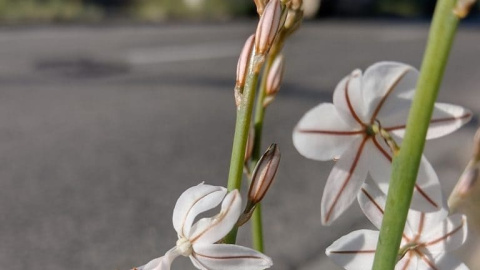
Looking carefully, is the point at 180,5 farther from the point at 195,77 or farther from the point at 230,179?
the point at 230,179

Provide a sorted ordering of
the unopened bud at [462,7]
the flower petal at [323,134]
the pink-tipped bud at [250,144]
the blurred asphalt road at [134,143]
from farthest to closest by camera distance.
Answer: the blurred asphalt road at [134,143], the pink-tipped bud at [250,144], the flower petal at [323,134], the unopened bud at [462,7]

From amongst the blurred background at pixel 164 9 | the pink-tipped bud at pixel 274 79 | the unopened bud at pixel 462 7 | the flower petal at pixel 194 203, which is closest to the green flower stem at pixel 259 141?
the pink-tipped bud at pixel 274 79

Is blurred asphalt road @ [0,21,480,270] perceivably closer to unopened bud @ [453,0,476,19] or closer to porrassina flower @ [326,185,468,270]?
→ porrassina flower @ [326,185,468,270]

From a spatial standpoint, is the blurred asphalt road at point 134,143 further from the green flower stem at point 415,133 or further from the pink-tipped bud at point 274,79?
the green flower stem at point 415,133

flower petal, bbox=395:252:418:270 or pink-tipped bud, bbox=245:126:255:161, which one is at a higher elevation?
pink-tipped bud, bbox=245:126:255:161

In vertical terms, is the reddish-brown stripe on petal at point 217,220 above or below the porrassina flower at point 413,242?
above

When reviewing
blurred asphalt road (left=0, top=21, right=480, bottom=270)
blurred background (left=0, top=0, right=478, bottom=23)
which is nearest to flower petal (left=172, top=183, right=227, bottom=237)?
blurred asphalt road (left=0, top=21, right=480, bottom=270)

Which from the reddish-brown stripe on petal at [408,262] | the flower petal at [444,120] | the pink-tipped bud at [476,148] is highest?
the flower petal at [444,120]
